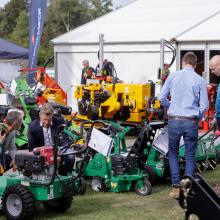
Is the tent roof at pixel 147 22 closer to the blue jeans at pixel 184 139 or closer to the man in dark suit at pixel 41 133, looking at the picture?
the blue jeans at pixel 184 139

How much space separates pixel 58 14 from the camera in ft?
230

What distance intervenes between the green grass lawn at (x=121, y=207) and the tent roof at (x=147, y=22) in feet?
24.9

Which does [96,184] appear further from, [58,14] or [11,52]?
[58,14]

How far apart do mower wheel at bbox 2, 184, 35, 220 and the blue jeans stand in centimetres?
171

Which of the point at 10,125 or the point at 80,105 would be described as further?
the point at 80,105

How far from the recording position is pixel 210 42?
13055mm

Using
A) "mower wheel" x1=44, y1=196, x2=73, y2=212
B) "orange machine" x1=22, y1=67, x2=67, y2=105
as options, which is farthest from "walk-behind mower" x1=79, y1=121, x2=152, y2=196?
"orange machine" x1=22, y1=67, x2=67, y2=105

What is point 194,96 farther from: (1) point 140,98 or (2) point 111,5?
(2) point 111,5

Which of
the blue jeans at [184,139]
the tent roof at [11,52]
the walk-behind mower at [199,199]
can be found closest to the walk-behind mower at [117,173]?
the blue jeans at [184,139]

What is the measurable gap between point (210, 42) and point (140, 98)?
103 inches

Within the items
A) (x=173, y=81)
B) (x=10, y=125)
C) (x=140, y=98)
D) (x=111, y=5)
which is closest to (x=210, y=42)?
(x=140, y=98)

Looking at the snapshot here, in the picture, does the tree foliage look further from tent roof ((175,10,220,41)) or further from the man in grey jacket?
the man in grey jacket

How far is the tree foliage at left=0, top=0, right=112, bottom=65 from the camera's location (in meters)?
68.2

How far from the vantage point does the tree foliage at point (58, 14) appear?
224 ft
